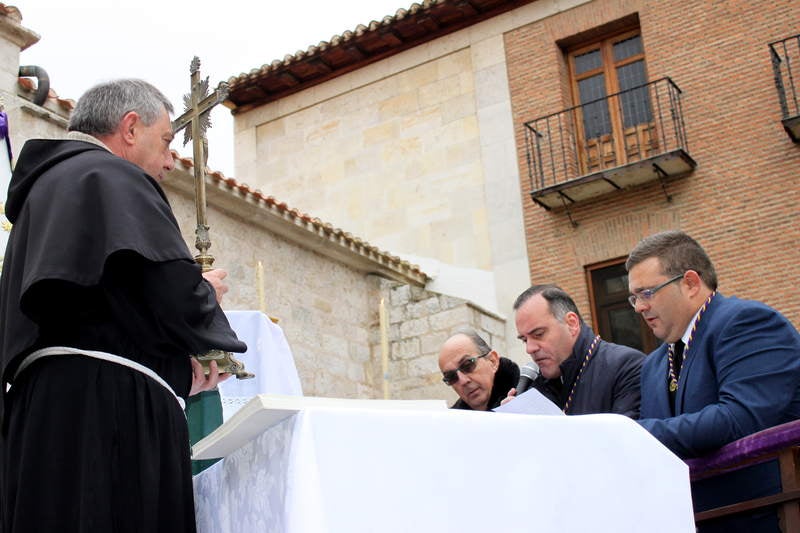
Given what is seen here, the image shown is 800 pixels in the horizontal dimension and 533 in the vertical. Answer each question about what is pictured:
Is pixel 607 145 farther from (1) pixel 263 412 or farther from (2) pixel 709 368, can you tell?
(1) pixel 263 412

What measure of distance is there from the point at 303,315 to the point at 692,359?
8.99 m

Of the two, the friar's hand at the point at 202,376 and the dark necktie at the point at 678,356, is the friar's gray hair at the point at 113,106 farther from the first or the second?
the dark necktie at the point at 678,356

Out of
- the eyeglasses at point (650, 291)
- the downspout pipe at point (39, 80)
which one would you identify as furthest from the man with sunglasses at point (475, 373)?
the downspout pipe at point (39, 80)

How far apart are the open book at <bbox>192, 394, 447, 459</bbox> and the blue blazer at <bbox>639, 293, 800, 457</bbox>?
877 millimetres

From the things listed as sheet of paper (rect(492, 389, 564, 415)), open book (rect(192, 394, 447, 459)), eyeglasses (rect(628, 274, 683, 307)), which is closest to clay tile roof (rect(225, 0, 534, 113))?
eyeglasses (rect(628, 274, 683, 307))

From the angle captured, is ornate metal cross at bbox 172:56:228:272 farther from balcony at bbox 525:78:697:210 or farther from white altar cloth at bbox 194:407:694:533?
balcony at bbox 525:78:697:210

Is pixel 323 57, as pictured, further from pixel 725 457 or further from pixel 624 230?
pixel 725 457

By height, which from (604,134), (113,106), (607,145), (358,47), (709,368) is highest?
(358,47)

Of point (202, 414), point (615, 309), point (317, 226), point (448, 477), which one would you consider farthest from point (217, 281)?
point (615, 309)

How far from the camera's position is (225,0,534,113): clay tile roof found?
1462 cm

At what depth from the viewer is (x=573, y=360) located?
423cm

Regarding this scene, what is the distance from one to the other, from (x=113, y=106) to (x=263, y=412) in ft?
3.98

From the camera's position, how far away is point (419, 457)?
79.7 inches

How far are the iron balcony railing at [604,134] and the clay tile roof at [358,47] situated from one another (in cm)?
213
